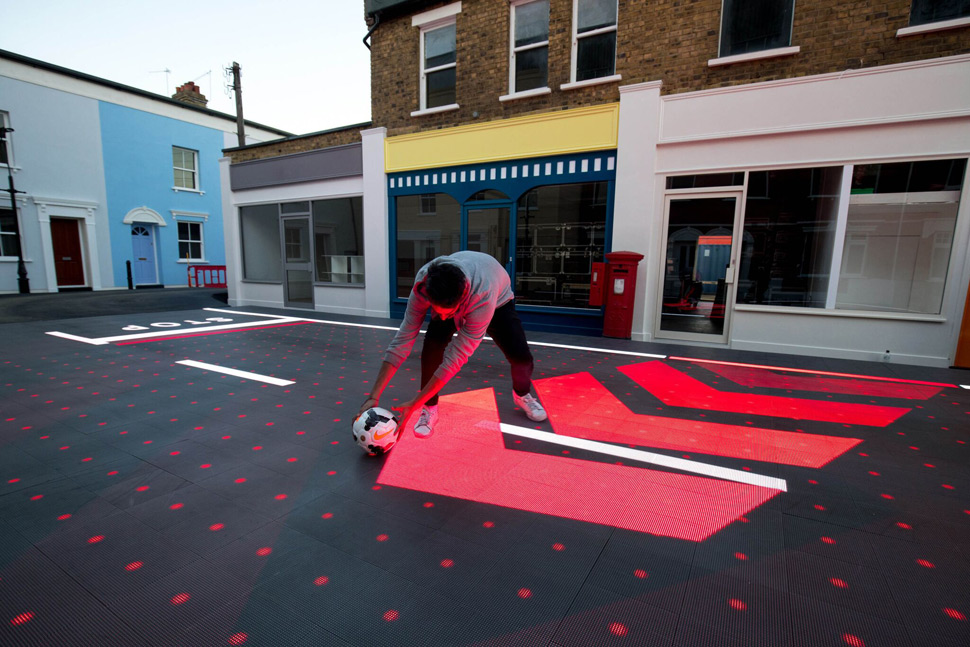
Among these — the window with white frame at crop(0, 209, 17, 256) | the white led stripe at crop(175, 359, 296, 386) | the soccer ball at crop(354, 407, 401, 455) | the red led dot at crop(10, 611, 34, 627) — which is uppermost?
the window with white frame at crop(0, 209, 17, 256)

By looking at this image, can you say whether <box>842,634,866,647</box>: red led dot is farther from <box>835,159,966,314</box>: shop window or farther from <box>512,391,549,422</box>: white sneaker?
<box>835,159,966,314</box>: shop window

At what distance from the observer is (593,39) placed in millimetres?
8000

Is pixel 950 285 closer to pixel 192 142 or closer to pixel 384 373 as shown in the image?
pixel 384 373

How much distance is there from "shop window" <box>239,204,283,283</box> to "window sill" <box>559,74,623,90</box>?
8.99 metres

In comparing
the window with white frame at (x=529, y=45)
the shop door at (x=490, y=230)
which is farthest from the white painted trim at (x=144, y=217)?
the window with white frame at (x=529, y=45)

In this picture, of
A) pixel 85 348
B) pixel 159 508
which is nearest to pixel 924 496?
pixel 159 508

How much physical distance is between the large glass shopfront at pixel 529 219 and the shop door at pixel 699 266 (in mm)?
1173

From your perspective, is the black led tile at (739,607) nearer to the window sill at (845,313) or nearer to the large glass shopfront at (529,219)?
the window sill at (845,313)

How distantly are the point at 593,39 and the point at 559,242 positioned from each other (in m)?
3.67

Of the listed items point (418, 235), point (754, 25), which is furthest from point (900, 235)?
point (418, 235)

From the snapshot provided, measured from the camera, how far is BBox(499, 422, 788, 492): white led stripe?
2.83 metres

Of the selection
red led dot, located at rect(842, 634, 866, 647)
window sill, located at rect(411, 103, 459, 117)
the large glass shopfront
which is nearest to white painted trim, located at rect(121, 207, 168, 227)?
the large glass shopfront

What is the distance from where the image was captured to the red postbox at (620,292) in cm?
762

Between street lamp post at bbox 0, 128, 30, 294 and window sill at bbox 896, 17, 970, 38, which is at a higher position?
window sill at bbox 896, 17, 970, 38
